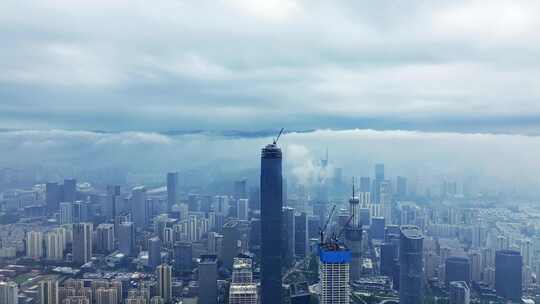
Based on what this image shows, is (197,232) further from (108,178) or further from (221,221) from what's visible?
(108,178)

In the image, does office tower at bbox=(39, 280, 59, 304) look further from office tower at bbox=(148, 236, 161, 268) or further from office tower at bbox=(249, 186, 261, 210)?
office tower at bbox=(249, 186, 261, 210)

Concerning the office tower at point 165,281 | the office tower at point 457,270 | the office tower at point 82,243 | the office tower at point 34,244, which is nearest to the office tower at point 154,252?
the office tower at point 165,281

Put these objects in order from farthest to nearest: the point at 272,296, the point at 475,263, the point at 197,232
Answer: the point at 197,232 < the point at 475,263 < the point at 272,296

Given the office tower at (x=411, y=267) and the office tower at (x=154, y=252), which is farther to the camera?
the office tower at (x=154, y=252)

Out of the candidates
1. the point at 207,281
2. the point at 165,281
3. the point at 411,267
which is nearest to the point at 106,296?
the point at 165,281

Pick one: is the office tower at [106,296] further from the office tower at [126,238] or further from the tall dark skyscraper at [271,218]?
the tall dark skyscraper at [271,218]

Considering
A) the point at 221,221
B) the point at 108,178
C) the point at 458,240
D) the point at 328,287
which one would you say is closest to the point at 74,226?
the point at 108,178
